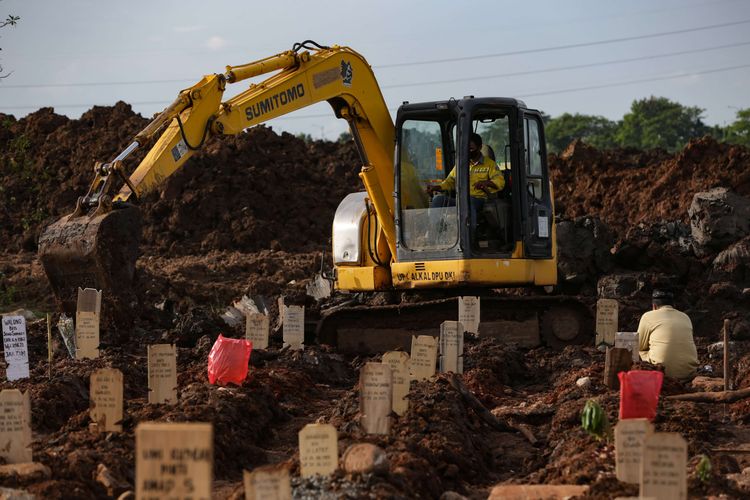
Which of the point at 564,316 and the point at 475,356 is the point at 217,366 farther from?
the point at 564,316

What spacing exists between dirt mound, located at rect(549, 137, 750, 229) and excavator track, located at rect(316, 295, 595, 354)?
10.6 metres

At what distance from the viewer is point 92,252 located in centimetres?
1223

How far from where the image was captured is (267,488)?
16.5ft

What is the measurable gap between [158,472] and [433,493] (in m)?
2.70

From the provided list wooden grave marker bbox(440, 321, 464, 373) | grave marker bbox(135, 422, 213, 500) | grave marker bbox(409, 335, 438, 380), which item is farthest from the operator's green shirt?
grave marker bbox(135, 422, 213, 500)

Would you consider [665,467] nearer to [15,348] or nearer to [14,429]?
[14,429]

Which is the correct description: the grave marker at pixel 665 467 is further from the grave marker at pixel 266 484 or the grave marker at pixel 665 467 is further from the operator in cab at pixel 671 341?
the operator in cab at pixel 671 341

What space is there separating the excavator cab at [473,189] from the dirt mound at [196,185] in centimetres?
1257

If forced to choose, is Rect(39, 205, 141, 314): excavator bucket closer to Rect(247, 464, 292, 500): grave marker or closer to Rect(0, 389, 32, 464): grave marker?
Rect(0, 389, 32, 464): grave marker

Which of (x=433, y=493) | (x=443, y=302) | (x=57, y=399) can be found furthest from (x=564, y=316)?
(x=433, y=493)

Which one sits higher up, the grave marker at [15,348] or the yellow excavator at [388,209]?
the yellow excavator at [388,209]

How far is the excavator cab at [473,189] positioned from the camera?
13336 mm

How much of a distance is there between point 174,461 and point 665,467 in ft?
7.41

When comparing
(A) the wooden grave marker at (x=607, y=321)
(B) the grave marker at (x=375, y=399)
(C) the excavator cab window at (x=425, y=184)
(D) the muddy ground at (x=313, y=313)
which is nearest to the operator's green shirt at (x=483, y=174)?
(C) the excavator cab window at (x=425, y=184)
